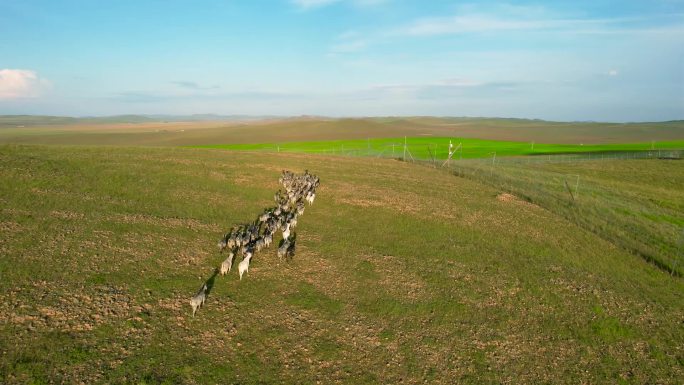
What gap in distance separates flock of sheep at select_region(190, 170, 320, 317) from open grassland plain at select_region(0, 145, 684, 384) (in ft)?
1.68

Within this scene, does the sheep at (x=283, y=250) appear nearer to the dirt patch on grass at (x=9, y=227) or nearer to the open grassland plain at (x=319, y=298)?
the open grassland plain at (x=319, y=298)

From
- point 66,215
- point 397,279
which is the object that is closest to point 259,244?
point 397,279

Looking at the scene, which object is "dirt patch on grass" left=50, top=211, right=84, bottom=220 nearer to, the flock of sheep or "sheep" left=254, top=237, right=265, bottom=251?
the flock of sheep

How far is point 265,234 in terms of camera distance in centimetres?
1844

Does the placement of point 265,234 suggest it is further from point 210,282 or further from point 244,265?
point 210,282

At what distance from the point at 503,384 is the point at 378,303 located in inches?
191

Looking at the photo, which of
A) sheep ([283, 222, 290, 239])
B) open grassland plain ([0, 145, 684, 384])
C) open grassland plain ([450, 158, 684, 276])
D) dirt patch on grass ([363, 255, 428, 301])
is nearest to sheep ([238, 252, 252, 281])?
open grassland plain ([0, 145, 684, 384])

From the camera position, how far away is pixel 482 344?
1214cm

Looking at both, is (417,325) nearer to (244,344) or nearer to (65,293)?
(244,344)

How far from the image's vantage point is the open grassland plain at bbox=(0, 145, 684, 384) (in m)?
10.6

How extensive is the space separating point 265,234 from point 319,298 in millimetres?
5556

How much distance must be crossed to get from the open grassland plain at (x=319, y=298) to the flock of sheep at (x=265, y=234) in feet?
1.68

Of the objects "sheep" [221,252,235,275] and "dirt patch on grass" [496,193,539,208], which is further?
"dirt patch on grass" [496,193,539,208]

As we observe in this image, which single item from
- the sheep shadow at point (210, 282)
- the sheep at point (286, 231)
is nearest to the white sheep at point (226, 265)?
the sheep shadow at point (210, 282)
